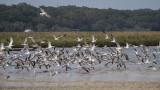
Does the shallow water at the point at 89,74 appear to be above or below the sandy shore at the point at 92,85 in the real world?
below

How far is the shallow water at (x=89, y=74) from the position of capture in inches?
885

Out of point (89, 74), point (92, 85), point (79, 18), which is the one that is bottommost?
point (89, 74)

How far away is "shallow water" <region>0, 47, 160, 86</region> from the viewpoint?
22469 millimetres

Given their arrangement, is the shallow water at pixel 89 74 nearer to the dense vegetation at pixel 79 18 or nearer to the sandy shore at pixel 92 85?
the sandy shore at pixel 92 85

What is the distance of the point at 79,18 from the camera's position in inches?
4309

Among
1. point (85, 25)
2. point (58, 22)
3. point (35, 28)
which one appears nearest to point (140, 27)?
point (85, 25)

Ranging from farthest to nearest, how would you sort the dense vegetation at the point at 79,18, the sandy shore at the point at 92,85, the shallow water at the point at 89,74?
the dense vegetation at the point at 79,18 → the shallow water at the point at 89,74 → the sandy shore at the point at 92,85

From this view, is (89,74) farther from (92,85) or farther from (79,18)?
(79,18)

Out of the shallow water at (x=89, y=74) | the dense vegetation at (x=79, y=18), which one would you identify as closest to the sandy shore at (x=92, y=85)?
the shallow water at (x=89, y=74)

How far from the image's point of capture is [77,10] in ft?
377

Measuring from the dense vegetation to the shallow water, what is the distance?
203 ft

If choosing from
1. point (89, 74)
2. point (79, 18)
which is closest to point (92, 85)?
point (89, 74)

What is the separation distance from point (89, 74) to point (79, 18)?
85119mm

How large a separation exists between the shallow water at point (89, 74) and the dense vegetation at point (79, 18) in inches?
2435
